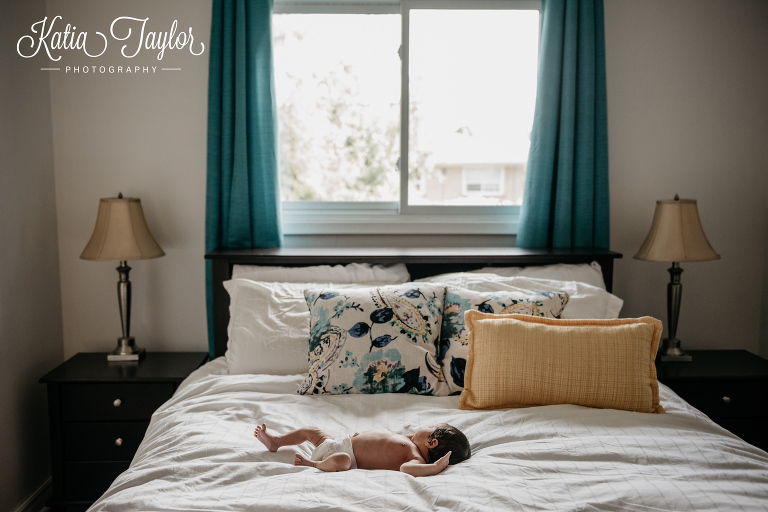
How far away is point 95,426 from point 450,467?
1532mm

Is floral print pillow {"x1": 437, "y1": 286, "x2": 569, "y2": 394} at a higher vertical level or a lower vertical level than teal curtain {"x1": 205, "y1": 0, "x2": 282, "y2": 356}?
lower

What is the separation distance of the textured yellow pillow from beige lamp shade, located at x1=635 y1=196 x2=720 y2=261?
0.71 meters

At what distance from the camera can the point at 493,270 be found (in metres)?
2.31

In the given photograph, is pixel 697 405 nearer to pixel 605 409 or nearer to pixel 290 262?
pixel 605 409

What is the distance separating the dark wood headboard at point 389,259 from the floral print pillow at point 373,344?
1.42 ft

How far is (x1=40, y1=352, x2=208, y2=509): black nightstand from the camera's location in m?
2.15

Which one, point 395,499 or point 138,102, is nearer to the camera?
point 395,499

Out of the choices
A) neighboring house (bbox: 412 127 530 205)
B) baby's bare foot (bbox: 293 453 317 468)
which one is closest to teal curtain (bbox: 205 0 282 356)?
neighboring house (bbox: 412 127 530 205)

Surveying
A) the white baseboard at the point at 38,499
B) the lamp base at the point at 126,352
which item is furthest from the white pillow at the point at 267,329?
the white baseboard at the point at 38,499

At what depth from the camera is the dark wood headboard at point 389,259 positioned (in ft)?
7.52

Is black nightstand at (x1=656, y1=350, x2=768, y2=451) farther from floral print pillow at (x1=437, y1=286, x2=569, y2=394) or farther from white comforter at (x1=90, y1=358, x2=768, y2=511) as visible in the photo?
floral print pillow at (x1=437, y1=286, x2=569, y2=394)

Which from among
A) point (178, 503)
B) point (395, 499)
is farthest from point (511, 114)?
point (178, 503)

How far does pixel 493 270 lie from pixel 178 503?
154 centimetres

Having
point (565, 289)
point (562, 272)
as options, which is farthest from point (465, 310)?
point (562, 272)
